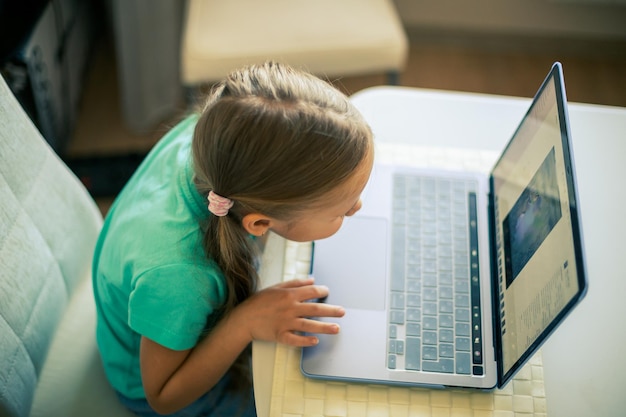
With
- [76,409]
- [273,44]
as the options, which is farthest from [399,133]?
[76,409]

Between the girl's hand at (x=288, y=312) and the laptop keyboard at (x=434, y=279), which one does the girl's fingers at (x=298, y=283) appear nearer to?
the girl's hand at (x=288, y=312)

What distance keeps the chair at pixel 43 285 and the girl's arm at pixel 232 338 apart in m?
0.15

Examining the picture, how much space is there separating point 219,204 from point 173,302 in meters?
0.15

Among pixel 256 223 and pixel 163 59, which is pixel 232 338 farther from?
pixel 163 59

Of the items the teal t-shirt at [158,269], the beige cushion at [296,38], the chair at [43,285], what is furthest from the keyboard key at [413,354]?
the beige cushion at [296,38]

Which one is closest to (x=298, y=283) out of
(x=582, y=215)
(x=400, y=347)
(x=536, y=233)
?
(x=400, y=347)

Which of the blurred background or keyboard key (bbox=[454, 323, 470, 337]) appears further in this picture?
the blurred background

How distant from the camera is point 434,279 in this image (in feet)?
2.93

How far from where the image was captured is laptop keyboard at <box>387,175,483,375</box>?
809mm

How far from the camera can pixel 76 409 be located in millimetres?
952

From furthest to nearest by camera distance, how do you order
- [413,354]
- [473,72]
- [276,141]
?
[473,72], [413,354], [276,141]

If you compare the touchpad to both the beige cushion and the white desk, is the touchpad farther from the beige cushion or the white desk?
the beige cushion

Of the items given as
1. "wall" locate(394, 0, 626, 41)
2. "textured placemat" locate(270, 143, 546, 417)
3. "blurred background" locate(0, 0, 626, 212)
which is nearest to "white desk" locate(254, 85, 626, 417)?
"textured placemat" locate(270, 143, 546, 417)

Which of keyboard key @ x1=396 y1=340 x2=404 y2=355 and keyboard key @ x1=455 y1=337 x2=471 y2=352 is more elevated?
keyboard key @ x1=455 y1=337 x2=471 y2=352
